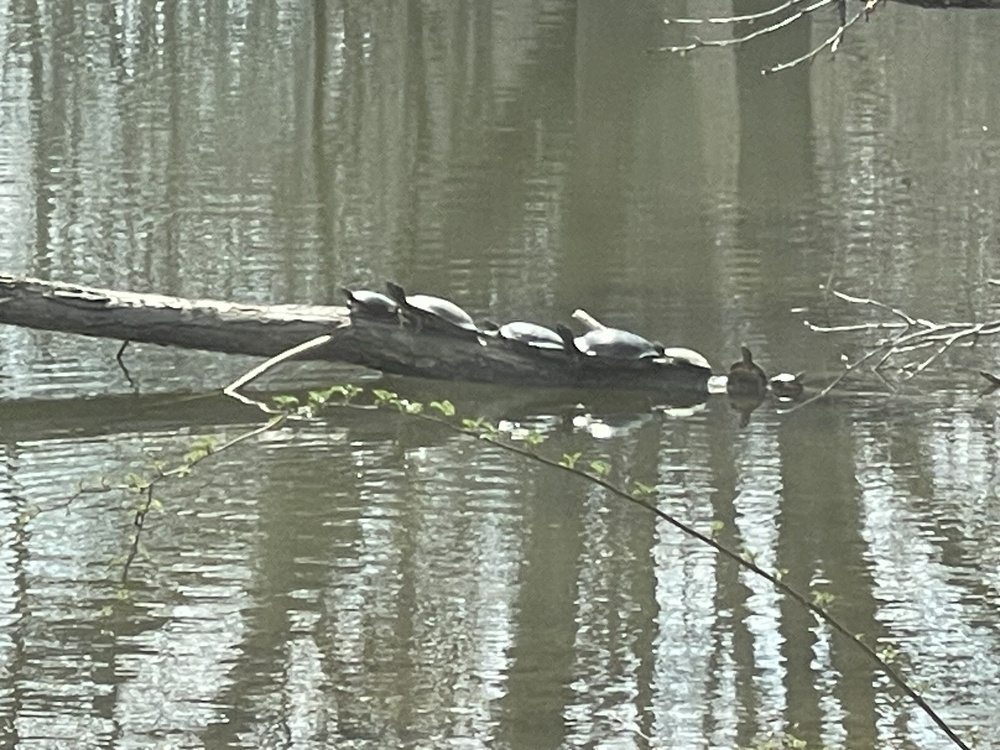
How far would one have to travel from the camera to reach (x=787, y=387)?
27.4 feet

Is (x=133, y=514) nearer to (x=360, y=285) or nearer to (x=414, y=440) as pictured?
(x=414, y=440)

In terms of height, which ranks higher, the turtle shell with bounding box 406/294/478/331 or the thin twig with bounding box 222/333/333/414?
the turtle shell with bounding box 406/294/478/331

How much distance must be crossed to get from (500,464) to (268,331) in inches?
49.2

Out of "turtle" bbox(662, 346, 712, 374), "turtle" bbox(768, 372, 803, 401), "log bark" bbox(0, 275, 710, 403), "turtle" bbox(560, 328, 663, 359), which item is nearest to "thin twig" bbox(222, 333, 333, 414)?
"log bark" bbox(0, 275, 710, 403)

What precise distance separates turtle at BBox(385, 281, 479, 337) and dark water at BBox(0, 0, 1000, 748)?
0.28 meters

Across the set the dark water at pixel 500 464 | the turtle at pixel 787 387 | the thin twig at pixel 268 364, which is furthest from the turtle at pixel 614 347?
the thin twig at pixel 268 364

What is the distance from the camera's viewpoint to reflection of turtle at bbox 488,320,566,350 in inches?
326

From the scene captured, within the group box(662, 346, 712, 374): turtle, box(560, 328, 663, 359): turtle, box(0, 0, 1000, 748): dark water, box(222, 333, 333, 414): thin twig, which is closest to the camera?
box(0, 0, 1000, 748): dark water

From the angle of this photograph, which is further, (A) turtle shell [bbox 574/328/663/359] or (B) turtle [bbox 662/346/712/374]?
(B) turtle [bbox 662/346/712/374]

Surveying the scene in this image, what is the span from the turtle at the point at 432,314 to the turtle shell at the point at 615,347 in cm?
46

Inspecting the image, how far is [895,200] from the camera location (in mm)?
12500

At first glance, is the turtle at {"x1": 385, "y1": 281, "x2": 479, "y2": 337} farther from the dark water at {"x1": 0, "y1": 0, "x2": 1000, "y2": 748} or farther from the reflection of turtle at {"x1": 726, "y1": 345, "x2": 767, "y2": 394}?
the reflection of turtle at {"x1": 726, "y1": 345, "x2": 767, "y2": 394}

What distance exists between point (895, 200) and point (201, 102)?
589cm

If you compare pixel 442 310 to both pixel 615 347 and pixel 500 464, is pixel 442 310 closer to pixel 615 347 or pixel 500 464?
pixel 615 347
